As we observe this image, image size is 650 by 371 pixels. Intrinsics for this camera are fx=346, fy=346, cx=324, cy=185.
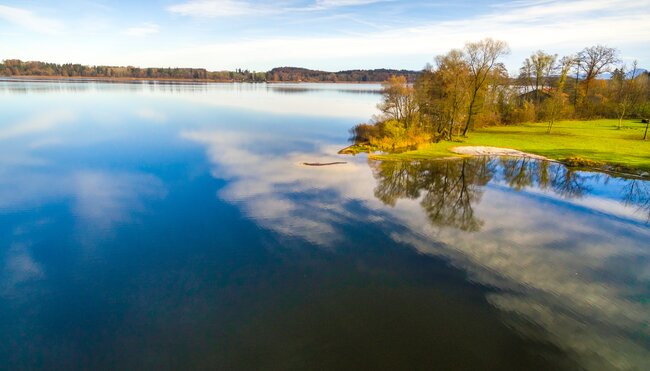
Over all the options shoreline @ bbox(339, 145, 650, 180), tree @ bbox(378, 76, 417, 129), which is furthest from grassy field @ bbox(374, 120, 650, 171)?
tree @ bbox(378, 76, 417, 129)

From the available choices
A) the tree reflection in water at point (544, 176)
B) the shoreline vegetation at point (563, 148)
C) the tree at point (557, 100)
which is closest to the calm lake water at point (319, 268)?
the tree reflection in water at point (544, 176)

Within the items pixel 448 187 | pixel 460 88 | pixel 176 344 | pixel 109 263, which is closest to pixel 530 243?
pixel 448 187

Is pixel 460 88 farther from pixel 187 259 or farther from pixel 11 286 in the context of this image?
pixel 11 286

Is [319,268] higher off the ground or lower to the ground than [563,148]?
lower

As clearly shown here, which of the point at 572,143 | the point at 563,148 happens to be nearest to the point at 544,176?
the point at 563,148

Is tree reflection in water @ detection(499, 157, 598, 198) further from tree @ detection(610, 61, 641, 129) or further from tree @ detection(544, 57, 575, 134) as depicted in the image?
tree @ detection(610, 61, 641, 129)

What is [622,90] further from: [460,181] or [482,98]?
[460,181]
